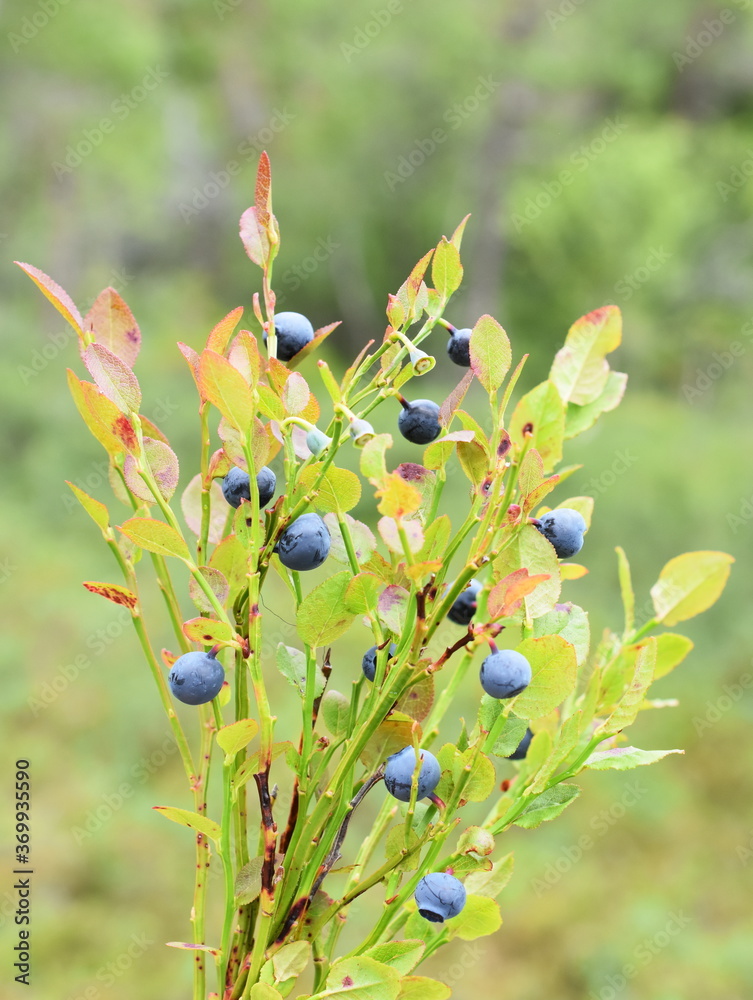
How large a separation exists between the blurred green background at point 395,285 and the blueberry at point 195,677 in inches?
81.4

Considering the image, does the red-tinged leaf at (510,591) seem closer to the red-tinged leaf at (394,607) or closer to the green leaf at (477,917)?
the red-tinged leaf at (394,607)

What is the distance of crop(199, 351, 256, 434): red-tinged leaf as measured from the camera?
348mm

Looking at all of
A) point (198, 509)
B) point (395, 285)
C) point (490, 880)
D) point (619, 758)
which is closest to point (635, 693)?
point (619, 758)

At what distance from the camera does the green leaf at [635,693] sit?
401 millimetres

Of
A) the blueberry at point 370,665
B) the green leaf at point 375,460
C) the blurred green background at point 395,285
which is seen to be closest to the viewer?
the green leaf at point 375,460

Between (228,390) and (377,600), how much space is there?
4.4 inches

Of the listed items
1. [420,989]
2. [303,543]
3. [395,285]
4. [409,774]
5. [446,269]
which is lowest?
[420,989]

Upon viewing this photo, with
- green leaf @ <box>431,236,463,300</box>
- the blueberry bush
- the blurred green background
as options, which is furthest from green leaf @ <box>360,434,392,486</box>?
the blurred green background

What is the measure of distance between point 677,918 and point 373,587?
266 centimetres

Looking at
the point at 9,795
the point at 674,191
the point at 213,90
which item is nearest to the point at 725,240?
the point at 674,191

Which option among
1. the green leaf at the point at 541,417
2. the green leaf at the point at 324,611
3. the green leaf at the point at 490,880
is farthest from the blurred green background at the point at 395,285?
the green leaf at the point at 541,417

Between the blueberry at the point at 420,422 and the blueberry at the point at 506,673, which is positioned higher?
the blueberry at the point at 420,422

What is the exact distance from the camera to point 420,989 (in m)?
0.42

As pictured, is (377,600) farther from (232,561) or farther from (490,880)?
(490,880)
